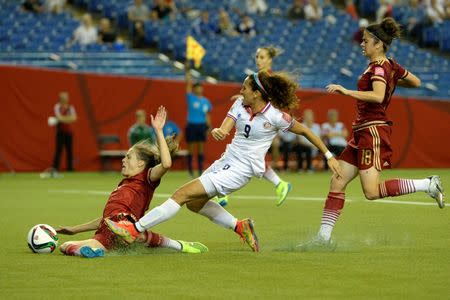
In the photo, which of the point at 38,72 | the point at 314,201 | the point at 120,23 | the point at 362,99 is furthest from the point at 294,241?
the point at 120,23

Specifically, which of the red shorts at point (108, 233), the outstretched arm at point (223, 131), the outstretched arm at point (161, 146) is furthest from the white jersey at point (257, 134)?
the red shorts at point (108, 233)

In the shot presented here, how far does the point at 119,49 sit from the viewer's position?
28719 mm

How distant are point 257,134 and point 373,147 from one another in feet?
3.73

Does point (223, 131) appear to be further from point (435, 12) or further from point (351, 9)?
point (351, 9)

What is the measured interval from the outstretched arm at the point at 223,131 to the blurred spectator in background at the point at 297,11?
23334 mm

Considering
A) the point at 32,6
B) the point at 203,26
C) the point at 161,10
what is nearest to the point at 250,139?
the point at 203,26

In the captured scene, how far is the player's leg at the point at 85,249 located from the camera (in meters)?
9.12

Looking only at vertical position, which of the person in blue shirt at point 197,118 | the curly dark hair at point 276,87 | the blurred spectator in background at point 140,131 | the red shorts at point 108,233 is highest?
the curly dark hair at point 276,87

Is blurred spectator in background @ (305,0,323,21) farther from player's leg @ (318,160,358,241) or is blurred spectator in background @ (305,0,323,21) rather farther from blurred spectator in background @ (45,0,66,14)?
player's leg @ (318,160,358,241)

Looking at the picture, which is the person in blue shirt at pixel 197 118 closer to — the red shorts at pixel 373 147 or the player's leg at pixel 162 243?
the red shorts at pixel 373 147

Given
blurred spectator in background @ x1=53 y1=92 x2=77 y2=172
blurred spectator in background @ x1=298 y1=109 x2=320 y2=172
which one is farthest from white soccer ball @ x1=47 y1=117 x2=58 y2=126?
blurred spectator in background @ x1=298 y1=109 x2=320 y2=172

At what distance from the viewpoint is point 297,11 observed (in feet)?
108

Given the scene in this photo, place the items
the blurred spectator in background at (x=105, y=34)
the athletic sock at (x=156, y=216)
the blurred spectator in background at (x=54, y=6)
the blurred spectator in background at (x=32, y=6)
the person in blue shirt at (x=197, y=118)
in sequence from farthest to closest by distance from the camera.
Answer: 1. the blurred spectator in background at (x=54, y=6)
2. the blurred spectator in background at (x=32, y=6)
3. the blurred spectator in background at (x=105, y=34)
4. the person in blue shirt at (x=197, y=118)
5. the athletic sock at (x=156, y=216)

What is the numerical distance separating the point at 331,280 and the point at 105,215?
8.19 feet
